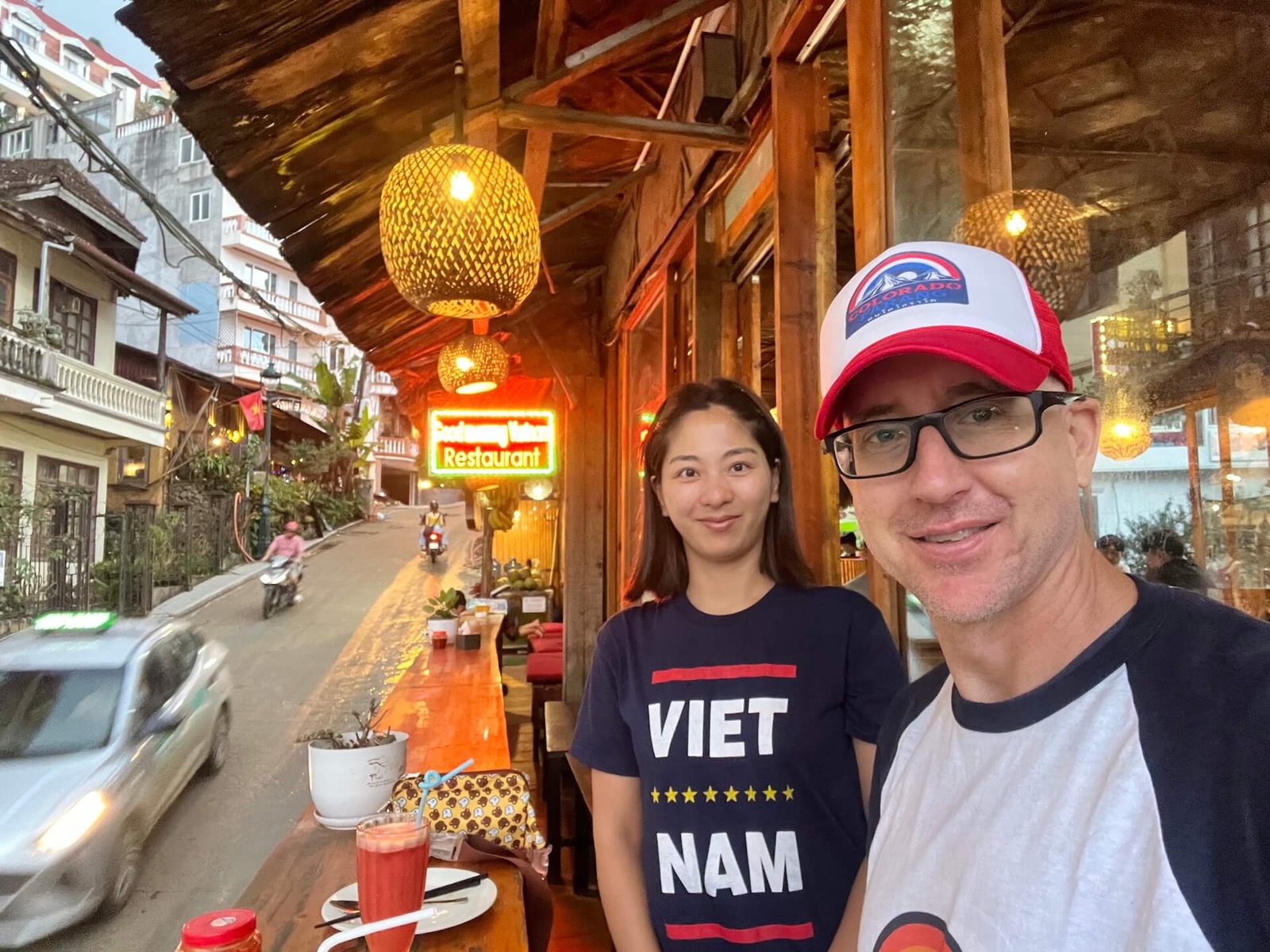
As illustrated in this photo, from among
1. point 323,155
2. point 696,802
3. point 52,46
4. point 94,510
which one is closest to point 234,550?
point 94,510

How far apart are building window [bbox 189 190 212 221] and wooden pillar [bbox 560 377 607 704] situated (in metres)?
17.3

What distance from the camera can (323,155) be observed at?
2.77 meters

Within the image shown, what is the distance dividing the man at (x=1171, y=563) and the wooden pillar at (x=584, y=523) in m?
5.25

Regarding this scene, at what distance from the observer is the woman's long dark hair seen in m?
1.49

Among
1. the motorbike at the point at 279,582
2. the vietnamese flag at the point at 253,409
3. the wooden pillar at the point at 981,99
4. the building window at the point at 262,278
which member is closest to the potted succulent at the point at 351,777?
the wooden pillar at the point at 981,99

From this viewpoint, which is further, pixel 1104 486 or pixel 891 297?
pixel 1104 486

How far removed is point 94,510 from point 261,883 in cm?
629

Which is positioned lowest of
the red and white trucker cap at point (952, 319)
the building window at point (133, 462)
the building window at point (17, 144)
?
the red and white trucker cap at point (952, 319)

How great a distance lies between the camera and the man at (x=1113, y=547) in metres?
1.28

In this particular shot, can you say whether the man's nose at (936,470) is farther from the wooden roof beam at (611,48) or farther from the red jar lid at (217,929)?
the wooden roof beam at (611,48)

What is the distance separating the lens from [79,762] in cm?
351

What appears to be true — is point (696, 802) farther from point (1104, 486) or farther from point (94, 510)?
point (94, 510)

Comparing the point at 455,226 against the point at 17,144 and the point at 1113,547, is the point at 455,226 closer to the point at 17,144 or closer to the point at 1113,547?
the point at 1113,547

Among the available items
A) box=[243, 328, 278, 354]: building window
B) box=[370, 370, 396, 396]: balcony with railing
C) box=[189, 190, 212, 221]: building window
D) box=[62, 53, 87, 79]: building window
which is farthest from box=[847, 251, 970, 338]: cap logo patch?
box=[370, 370, 396, 396]: balcony with railing
